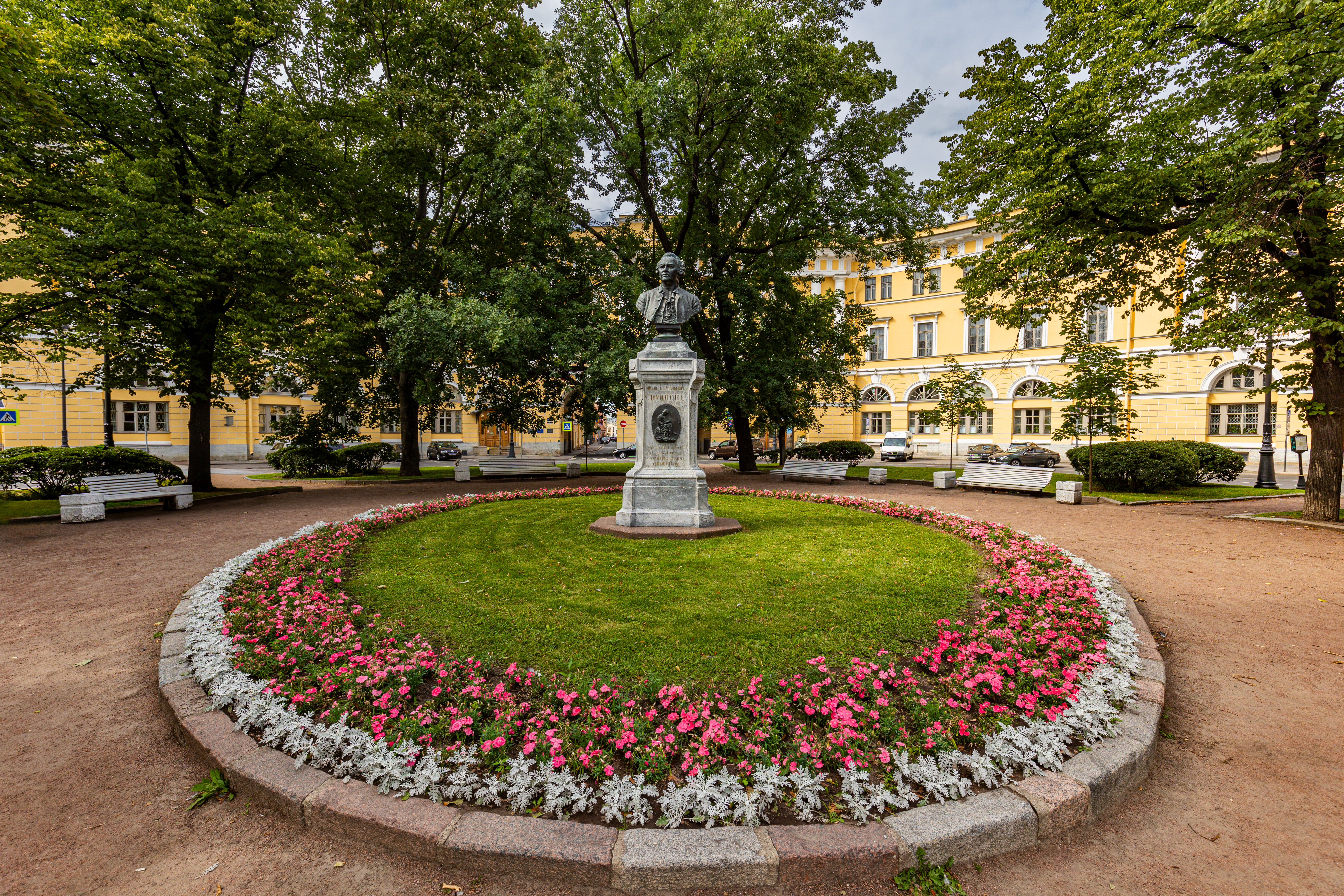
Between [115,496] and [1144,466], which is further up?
[1144,466]

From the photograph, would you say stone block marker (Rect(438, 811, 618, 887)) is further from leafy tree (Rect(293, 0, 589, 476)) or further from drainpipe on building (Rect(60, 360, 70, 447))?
drainpipe on building (Rect(60, 360, 70, 447))

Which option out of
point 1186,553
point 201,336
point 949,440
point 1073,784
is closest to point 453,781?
point 1073,784

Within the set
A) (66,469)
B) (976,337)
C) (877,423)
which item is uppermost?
(976,337)

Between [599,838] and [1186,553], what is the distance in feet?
31.8

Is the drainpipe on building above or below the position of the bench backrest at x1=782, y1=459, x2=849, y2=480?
above

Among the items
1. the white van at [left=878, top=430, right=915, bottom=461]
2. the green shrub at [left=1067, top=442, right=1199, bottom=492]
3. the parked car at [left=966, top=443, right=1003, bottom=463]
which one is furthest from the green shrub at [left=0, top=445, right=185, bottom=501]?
the white van at [left=878, top=430, right=915, bottom=461]

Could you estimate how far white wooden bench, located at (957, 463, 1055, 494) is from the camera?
14477 millimetres

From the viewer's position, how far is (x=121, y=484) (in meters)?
11.2

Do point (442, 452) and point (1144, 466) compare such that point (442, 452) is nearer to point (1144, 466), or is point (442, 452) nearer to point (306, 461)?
point (306, 461)

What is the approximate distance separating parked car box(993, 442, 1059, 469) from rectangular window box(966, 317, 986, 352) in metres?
10.0

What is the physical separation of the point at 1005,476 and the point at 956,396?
16.4 feet

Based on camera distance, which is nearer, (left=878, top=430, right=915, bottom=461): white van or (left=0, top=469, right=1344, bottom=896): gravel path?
(left=0, top=469, right=1344, bottom=896): gravel path

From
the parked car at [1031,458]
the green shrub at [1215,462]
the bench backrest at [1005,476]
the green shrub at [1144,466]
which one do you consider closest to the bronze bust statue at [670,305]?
the bench backrest at [1005,476]

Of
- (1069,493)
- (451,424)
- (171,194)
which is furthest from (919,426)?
(171,194)
